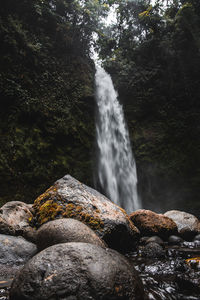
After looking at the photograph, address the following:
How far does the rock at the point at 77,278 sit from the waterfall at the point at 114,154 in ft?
28.4

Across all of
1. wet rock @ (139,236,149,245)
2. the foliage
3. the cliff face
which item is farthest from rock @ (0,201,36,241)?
the foliage

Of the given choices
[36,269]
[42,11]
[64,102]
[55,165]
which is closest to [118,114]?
[64,102]

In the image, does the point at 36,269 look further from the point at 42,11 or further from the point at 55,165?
the point at 42,11

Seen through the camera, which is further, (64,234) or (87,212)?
(87,212)

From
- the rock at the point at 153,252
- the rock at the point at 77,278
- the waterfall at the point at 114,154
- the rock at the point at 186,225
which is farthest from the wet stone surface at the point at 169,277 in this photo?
the waterfall at the point at 114,154

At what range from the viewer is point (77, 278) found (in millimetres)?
1723

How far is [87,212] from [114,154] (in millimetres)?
7879

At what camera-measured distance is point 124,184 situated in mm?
11289

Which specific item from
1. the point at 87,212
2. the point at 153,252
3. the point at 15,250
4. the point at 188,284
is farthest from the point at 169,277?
the point at 15,250

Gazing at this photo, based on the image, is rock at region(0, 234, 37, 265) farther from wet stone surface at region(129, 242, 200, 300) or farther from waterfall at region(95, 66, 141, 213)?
waterfall at region(95, 66, 141, 213)

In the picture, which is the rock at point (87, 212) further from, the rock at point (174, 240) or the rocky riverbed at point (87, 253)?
the rock at point (174, 240)

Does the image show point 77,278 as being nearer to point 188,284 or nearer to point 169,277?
point 188,284

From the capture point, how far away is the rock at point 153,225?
5.48m

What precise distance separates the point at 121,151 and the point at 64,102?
14.0 ft
